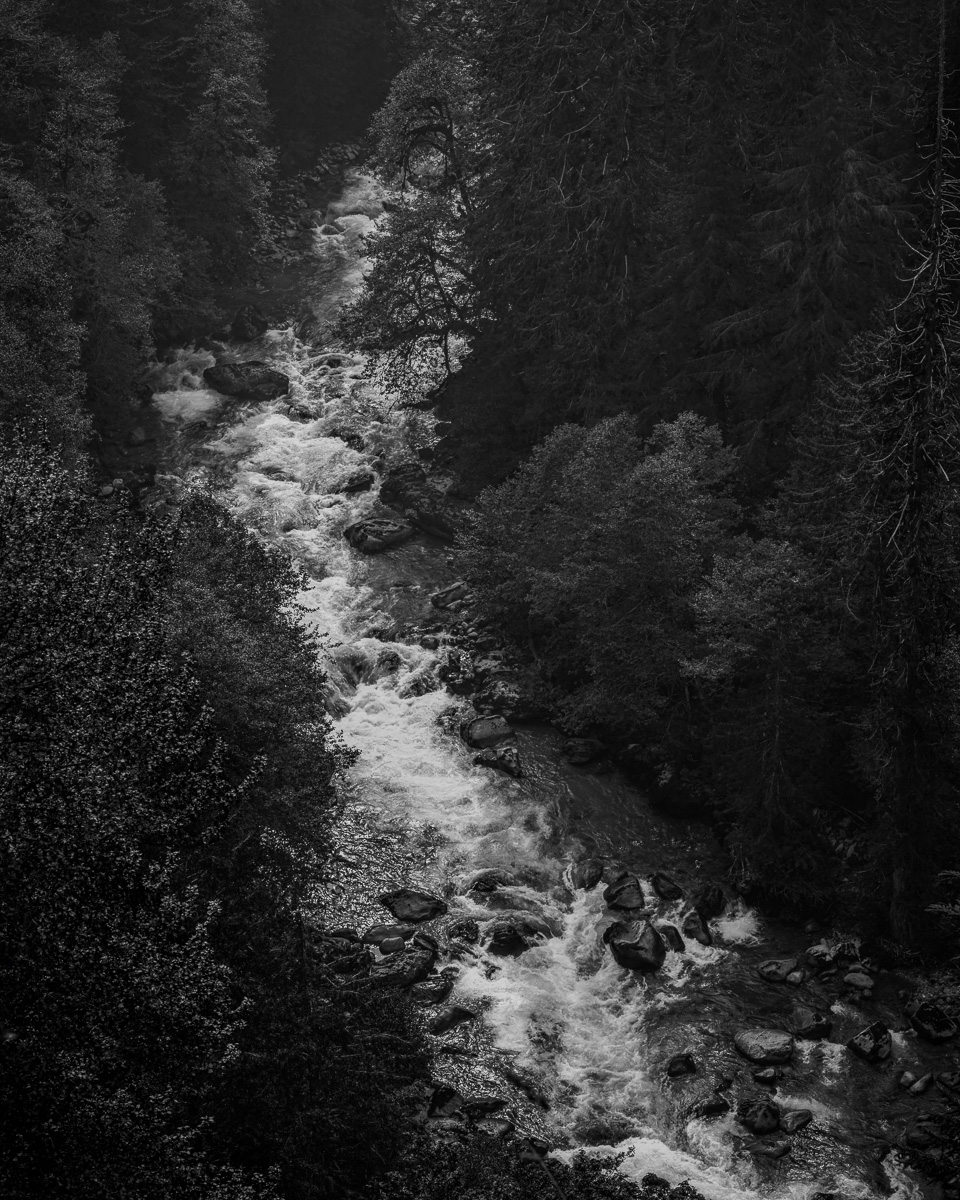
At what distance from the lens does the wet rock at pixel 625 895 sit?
27156mm

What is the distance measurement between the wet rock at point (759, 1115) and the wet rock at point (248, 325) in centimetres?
3870

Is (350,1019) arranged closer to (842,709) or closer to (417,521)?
(842,709)

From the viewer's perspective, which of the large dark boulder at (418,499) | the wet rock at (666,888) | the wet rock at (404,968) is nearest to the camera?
the wet rock at (404,968)

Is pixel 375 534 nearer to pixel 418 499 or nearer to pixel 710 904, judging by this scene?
pixel 418 499

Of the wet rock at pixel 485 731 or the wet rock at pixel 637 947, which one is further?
the wet rock at pixel 485 731

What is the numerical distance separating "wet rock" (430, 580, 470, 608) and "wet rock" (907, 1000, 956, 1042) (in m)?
18.6

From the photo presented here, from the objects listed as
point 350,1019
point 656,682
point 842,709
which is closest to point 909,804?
point 842,709

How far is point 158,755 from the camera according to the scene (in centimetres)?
1878

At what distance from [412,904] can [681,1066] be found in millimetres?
7089

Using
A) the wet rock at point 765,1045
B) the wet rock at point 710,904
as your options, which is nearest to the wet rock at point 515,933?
the wet rock at point 710,904

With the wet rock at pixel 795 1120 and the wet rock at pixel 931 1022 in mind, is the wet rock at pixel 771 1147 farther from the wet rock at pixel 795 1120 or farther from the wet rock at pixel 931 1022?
the wet rock at pixel 931 1022

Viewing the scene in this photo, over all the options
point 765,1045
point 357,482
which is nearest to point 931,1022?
point 765,1045

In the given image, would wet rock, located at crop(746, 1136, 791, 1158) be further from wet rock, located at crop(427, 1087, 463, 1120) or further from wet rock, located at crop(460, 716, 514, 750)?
wet rock, located at crop(460, 716, 514, 750)

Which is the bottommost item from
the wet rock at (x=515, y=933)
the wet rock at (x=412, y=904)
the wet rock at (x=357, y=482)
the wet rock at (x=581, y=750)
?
the wet rock at (x=412, y=904)
